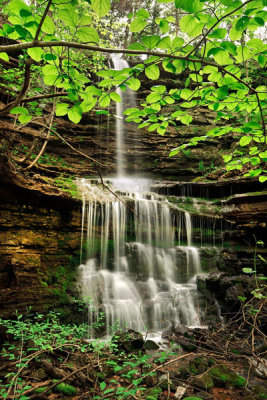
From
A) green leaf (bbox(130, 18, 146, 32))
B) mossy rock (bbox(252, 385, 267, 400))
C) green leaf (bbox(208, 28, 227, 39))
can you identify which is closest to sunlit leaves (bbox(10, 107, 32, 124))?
green leaf (bbox(130, 18, 146, 32))

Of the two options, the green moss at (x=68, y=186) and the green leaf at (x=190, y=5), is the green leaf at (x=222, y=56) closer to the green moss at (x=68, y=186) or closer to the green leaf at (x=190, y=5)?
the green leaf at (x=190, y=5)

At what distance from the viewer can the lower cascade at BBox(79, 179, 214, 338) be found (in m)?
6.08

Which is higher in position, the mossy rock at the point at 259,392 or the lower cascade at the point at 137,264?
the lower cascade at the point at 137,264

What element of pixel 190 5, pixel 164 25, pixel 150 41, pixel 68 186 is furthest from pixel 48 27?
pixel 68 186

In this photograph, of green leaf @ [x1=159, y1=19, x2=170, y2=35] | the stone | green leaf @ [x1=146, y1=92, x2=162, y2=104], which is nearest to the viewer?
green leaf @ [x1=159, y1=19, x2=170, y2=35]

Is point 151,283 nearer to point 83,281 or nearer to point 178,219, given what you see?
point 83,281

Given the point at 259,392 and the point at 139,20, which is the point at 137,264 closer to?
the point at 259,392

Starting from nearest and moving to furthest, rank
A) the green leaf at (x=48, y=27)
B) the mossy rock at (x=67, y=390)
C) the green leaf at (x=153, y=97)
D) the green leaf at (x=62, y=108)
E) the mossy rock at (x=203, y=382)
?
the green leaf at (x=48, y=27) < the green leaf at (x=62, y=108) < the green leaf at (x=153, y=97) < the mossy rock at (x=67, y=390) < the mossy rock at (x=203, y=382)

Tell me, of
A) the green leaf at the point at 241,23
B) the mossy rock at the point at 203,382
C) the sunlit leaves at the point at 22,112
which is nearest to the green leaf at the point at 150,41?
the green leaf at the point at 241,23

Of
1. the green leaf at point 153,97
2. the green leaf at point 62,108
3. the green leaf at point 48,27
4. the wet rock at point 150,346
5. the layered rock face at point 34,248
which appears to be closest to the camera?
the green leaf at point 48,27

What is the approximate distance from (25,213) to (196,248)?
21.2 ft

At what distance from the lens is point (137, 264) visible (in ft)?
25.9

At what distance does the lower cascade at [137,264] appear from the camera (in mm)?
6082

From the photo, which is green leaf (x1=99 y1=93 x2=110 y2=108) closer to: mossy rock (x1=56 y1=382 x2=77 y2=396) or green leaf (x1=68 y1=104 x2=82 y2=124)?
green leaf (x1=68 y1=104 x2=82 y2=124)
